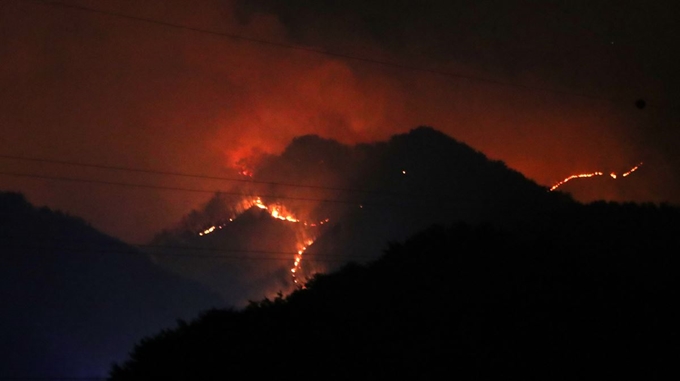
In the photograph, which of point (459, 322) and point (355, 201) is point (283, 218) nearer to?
point (355, 201)

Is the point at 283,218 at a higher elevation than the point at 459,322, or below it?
higher

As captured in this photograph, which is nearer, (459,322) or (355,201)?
(459,322)

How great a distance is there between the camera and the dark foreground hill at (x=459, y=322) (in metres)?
A: 11.3

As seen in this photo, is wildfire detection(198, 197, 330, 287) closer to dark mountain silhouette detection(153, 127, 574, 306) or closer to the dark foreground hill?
dark mountain silhouette detection(153, 127, 574, 306)

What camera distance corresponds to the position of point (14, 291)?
87.6 feet

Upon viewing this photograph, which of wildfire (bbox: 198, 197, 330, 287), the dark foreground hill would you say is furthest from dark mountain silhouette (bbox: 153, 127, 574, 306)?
the dark foreground hill

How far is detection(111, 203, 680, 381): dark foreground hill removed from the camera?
1134 cm

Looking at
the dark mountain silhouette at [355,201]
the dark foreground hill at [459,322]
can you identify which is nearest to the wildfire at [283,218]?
the dark mountain silhouette at [355,201]

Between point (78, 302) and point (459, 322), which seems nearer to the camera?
point (459, 322)

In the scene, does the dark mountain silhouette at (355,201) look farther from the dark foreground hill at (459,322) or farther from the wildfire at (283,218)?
the dark foreground hill at (459,322)

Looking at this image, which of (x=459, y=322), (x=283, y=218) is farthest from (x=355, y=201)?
(x=459, y=322)

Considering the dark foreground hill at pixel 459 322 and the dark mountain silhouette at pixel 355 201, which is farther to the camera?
the dark mountain silhouette at pixel 355 201

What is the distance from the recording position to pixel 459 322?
12688 millimetres

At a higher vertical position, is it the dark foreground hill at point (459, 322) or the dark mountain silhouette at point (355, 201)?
the dark mountain silhouette at point (355, 201)
